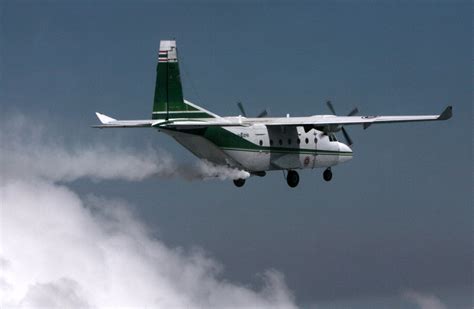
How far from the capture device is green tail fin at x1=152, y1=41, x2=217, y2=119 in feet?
237

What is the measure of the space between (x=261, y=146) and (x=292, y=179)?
3.83 m

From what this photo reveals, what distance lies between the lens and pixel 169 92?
72312 millimetres

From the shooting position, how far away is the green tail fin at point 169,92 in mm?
72250

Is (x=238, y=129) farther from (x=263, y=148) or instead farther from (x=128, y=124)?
(x=128, y=124)

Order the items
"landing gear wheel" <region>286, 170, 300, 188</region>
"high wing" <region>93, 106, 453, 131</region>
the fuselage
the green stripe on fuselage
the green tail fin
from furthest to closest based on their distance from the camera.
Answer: "landing gear wheel" <region>286, 170, 300, 188</region>
the green tail fin
the fuselage
the green stripe on fuselage
"high wing" <region>93, 106, 453, 131</region>

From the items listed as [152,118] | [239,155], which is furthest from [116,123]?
[239,155]

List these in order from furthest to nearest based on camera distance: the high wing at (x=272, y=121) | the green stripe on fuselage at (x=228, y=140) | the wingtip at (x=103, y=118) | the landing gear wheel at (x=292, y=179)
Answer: the landing gear wheel at (x=292, y=179) < the wingtip at (x=103, y=118) < the green stripe on fuselage at (x=228, y=140) < the high wing at (x=272, y=121)

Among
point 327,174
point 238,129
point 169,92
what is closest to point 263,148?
point 238,129

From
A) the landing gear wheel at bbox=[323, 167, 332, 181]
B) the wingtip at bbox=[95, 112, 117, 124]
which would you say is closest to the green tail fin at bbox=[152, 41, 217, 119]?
the wingtip at bbox=[95, 112, 117, 124]

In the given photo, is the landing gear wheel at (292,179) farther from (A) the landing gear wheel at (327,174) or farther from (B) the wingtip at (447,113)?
(B) the wingtip at (447,113)

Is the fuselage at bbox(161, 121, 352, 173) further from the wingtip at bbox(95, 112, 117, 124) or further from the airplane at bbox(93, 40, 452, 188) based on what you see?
the wingtip at bbox(95, 112, 117, 124)

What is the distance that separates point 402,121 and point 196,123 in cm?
1283

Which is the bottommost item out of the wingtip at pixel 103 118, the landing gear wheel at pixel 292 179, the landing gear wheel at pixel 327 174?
the landing gear wheel at pixel 292 179

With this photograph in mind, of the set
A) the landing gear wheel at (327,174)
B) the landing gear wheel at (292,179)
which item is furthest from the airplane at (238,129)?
the landing gear wheel at (327,174)
